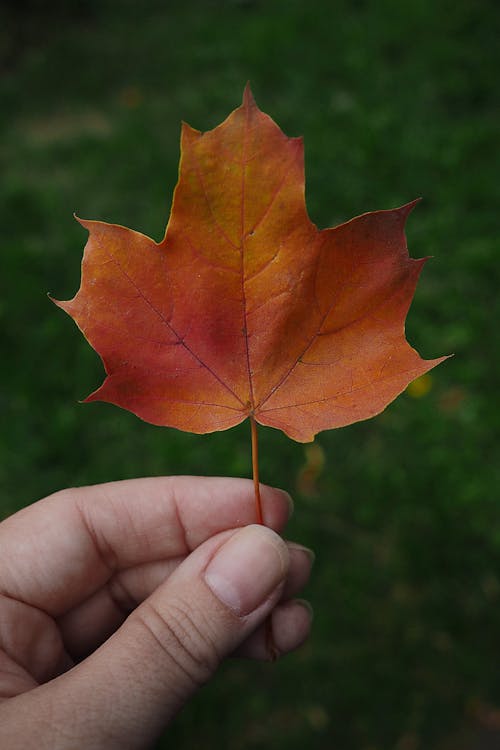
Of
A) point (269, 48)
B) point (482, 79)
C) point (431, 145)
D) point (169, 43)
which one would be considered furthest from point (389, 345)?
point (169, 43)

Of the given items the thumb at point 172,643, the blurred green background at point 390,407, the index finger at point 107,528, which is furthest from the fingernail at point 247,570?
the blurred green background at point 390,407

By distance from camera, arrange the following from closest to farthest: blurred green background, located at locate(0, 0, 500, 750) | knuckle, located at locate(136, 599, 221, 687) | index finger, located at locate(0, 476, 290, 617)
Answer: knuckle, located at locate(136, 599, 221, 687) → index finger, located at locate(0, 476, 290, 617) → blurred green background, located at locate(0, 0, 500, 750)

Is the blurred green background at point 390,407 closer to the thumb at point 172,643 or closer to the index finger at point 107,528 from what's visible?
the index finger at point 107,528

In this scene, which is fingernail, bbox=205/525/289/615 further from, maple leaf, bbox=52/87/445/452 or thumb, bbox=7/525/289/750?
maple leaf, bbox=52/87/445/452

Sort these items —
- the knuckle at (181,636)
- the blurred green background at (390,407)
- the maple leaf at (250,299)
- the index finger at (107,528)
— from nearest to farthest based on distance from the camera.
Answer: the maple leaf at (250,299) < the knuckle at (181,636) < the index finger at (107,528) < the blurred green background at (390,407)

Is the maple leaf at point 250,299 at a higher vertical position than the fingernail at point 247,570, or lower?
higher

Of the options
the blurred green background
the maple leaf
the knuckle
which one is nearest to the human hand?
the knuckle

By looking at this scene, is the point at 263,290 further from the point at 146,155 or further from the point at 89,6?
the point at 89,6

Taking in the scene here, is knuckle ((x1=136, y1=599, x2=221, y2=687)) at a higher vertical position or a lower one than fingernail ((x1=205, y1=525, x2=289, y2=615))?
lower
